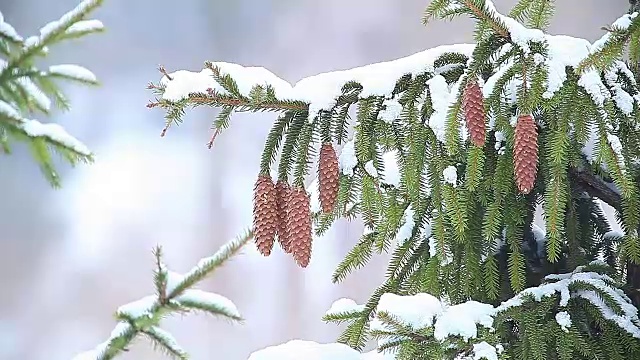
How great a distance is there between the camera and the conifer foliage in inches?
25.6

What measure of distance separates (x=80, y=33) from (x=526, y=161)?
1.30 ft

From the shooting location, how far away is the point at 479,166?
714 mm

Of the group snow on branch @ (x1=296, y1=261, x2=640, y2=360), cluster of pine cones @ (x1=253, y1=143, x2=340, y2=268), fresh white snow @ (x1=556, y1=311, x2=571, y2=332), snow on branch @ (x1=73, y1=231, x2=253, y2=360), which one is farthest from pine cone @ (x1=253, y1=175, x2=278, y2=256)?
fresh white snow @ (x1=556, y1=311, x2=571, y2=332)

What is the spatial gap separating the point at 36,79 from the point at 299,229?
278 mm

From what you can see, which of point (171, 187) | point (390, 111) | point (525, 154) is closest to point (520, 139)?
point (525, 154)

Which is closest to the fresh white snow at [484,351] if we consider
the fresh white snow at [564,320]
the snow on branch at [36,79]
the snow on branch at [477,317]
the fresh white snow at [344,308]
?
the snow on branch at [477,317]

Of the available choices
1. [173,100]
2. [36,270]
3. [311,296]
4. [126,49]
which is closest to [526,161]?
[173,100]

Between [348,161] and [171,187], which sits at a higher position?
[171,187]


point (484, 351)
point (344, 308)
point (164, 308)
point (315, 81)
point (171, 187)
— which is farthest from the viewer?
point (171, 187)

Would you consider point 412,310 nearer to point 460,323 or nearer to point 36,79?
point 460,323

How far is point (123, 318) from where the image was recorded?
0.44 m

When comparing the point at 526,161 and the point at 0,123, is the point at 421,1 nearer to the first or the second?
the point at 526,161

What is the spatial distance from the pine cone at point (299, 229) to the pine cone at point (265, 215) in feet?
0.06

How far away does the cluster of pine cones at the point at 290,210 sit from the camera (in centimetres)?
67
